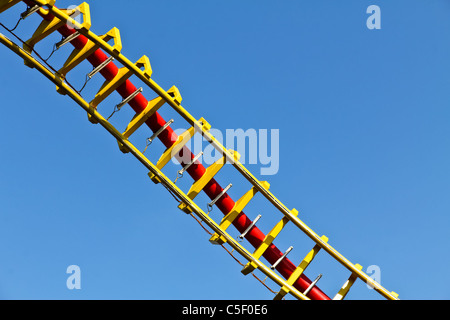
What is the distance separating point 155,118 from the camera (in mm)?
13648

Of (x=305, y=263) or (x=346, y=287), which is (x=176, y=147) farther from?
(x=346, y=287)

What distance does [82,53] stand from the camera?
12.9 m

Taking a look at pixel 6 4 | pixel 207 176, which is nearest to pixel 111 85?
pixel 6 4

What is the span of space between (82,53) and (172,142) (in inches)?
104

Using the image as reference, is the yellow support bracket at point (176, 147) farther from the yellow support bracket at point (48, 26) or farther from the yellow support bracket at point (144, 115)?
the yellow support bracket at point (48, 26)

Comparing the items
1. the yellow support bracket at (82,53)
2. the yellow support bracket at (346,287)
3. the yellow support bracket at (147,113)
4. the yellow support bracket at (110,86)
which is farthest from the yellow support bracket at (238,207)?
the yellow support bracket at (82,53)

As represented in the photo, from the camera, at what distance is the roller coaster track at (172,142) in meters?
12.5

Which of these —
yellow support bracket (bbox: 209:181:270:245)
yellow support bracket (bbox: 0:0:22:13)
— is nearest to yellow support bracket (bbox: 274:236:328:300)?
yellow support bracket (bbox: 209:181:270:245)

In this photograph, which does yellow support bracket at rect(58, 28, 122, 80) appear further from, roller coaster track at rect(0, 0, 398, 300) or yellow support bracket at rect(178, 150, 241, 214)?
yellow support bracket at rect(178, 150, 241, 214)

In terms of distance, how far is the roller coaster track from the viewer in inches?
492
